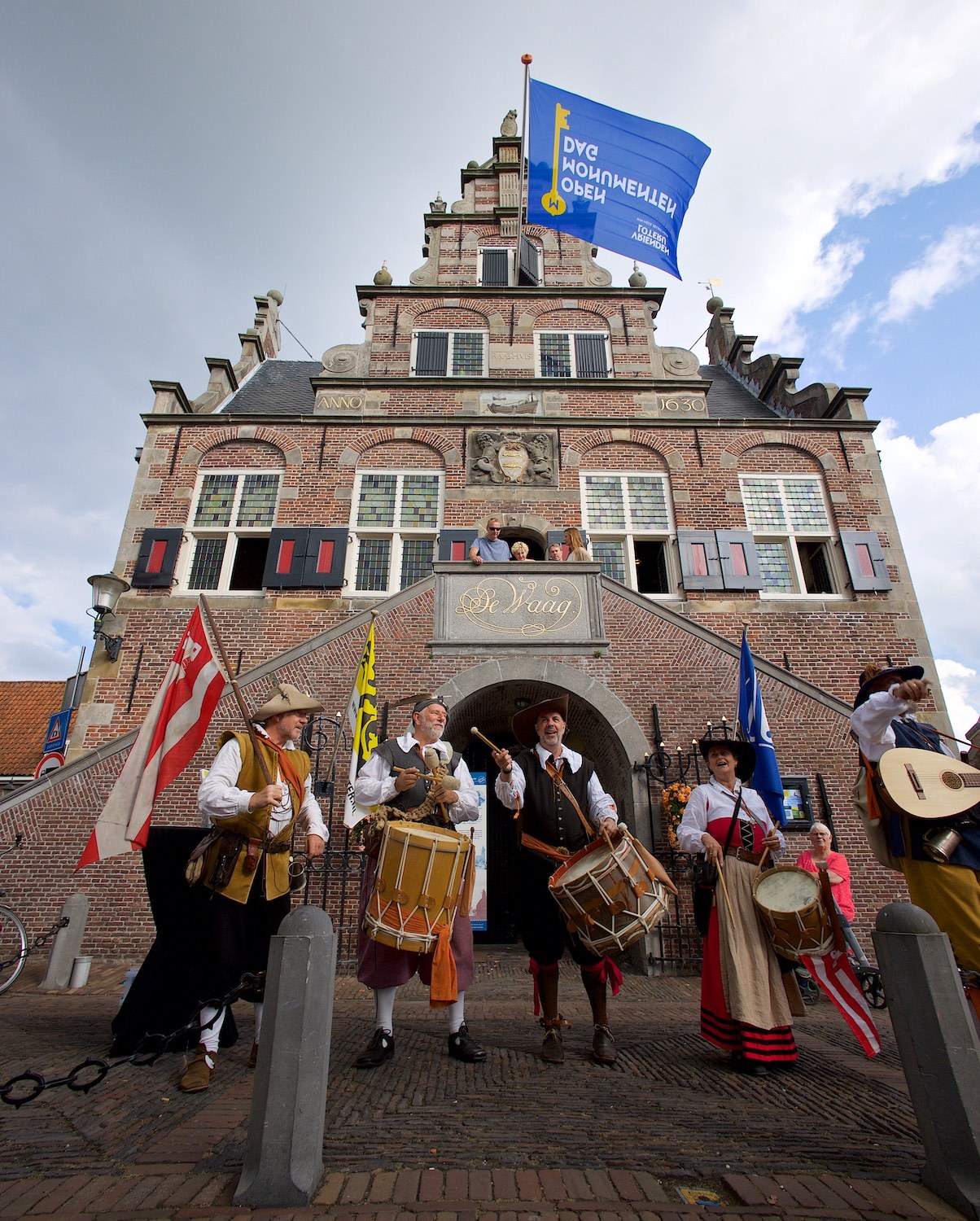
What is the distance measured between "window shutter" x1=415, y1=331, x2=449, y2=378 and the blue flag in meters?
3.08

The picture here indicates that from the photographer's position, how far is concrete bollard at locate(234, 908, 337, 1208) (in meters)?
2.01

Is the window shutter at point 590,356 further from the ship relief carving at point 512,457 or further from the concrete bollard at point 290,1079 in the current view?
the concrete bollard at point 290,1079

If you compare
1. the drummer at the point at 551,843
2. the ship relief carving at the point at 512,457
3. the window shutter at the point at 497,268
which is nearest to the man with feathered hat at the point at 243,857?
the drummer at the point at 551,843

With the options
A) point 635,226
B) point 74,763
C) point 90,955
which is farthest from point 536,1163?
point 635,226

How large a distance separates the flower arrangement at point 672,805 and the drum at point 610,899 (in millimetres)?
4055

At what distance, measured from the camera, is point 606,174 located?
13.4 meters

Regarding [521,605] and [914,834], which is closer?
[914,834]

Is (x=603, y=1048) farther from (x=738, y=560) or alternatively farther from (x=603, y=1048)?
(x=738, y=560)

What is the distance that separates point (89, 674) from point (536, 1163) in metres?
10.9

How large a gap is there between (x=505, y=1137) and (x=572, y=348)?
14.4m

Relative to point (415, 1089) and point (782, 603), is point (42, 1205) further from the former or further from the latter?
point (782, 603)

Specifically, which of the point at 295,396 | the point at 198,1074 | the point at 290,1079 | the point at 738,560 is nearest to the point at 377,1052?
the point at 198,1074

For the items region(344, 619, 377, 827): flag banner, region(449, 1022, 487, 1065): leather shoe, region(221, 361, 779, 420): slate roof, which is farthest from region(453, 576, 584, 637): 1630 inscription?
region(221, 361, 779, 420): slate roof

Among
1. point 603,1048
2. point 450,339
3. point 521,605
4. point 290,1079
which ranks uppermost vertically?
point 450,339
